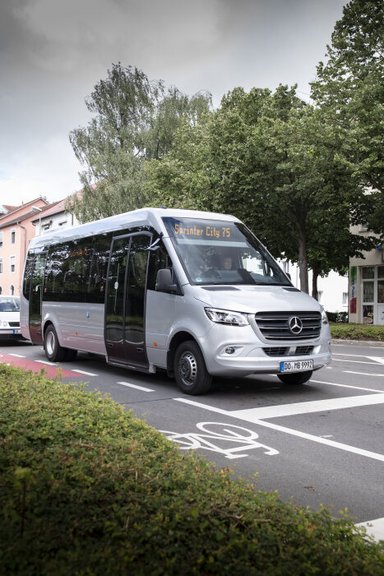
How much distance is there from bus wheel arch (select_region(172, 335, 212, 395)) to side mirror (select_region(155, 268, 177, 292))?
782 mm

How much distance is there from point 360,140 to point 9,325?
12.7m

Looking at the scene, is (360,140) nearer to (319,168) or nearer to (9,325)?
(319,168)

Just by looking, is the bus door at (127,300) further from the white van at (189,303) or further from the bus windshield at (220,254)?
the bus windshield at (220,254)

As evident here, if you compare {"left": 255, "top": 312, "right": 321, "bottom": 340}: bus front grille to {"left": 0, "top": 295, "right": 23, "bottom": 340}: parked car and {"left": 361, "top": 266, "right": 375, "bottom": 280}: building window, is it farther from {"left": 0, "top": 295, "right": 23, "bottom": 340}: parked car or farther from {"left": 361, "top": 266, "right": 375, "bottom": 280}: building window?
{"left": 361, "top": 266, "right": 375, "bottom": 280}: building window

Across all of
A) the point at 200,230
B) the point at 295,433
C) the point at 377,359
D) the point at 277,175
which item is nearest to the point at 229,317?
the point at 200,230

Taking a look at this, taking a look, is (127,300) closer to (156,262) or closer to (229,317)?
(156,262)

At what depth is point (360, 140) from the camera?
19953 mm

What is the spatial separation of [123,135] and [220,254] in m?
30.0

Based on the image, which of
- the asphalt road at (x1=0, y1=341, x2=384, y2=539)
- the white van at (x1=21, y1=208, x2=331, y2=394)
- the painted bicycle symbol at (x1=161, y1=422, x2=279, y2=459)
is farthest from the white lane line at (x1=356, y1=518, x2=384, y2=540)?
the white van at (x1=21, y1=208, x2=331, y2=394)

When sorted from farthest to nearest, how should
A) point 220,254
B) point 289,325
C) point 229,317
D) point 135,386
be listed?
point 135,386 → point 220,254 → point 289,325 → point 229,317

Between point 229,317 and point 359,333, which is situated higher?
point 229,317

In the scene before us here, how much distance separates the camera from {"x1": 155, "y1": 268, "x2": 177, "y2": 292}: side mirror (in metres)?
9.15

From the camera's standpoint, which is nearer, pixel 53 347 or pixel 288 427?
pixel 288 427

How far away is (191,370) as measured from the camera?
28.9 ft
